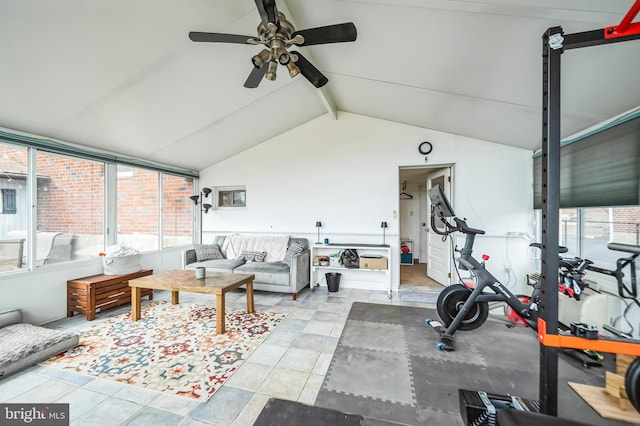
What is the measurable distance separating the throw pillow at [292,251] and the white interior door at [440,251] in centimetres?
244

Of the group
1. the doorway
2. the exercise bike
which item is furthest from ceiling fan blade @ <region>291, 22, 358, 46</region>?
the doorway

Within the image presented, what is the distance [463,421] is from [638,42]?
2.67m

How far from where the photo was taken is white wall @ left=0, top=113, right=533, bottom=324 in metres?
3.67

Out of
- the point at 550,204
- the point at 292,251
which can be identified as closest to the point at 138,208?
the point at 292,251

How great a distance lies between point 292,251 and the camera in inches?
161

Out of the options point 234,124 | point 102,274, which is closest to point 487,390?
point 234,124

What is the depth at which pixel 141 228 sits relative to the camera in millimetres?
4273

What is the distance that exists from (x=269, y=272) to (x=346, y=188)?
1998 millimetres

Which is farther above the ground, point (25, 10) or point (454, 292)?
point (25, 10)

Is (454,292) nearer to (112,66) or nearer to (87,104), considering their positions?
(112,66)

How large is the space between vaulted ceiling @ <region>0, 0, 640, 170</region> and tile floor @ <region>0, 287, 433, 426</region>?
2616mm

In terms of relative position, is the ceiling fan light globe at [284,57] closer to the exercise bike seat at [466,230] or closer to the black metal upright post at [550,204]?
the black metal upright post at [550,204]

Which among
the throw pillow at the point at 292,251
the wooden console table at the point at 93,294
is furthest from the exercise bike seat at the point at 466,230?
the wooden console table at the point at 93,294

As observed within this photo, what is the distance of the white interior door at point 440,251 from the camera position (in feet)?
13.4
